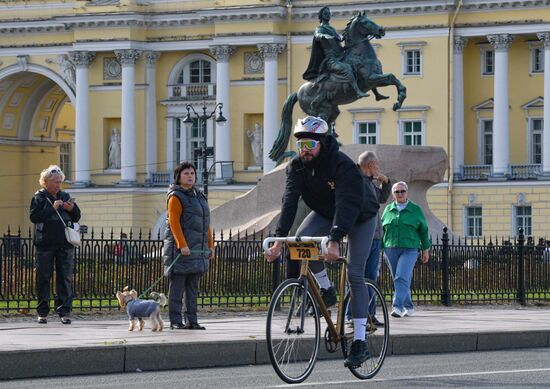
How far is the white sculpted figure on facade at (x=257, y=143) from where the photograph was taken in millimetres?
84812

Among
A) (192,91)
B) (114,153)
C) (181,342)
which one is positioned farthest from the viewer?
(114,153)

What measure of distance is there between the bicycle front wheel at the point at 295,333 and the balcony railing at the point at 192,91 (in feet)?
230

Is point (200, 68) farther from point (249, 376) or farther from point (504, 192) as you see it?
point (249, 376)

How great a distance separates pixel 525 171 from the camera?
80312 mm

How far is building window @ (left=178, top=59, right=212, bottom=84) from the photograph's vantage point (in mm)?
87375

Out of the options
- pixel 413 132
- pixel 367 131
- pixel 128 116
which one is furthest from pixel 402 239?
pixel 128 116

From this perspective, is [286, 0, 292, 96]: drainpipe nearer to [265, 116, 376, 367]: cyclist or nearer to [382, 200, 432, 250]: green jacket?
[382, 200, 432, 250]: green jacket

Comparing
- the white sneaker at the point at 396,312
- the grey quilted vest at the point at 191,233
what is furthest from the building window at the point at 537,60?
the grey quilted vest at the point at 191,233

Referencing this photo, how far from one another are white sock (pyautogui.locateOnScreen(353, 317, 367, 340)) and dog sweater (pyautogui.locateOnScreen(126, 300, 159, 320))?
4.49 metres

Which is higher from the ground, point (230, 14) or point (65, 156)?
point (230, 14)

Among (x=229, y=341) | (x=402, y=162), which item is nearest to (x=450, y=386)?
(x=229, y=341)

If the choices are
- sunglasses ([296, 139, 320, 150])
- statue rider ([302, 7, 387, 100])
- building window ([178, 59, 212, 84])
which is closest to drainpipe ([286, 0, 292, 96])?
building window ([178, 59, 212, 84])

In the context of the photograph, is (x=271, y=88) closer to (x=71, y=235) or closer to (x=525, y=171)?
(x=525, y=171)

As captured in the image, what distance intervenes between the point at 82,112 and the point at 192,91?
4675 millimetres
